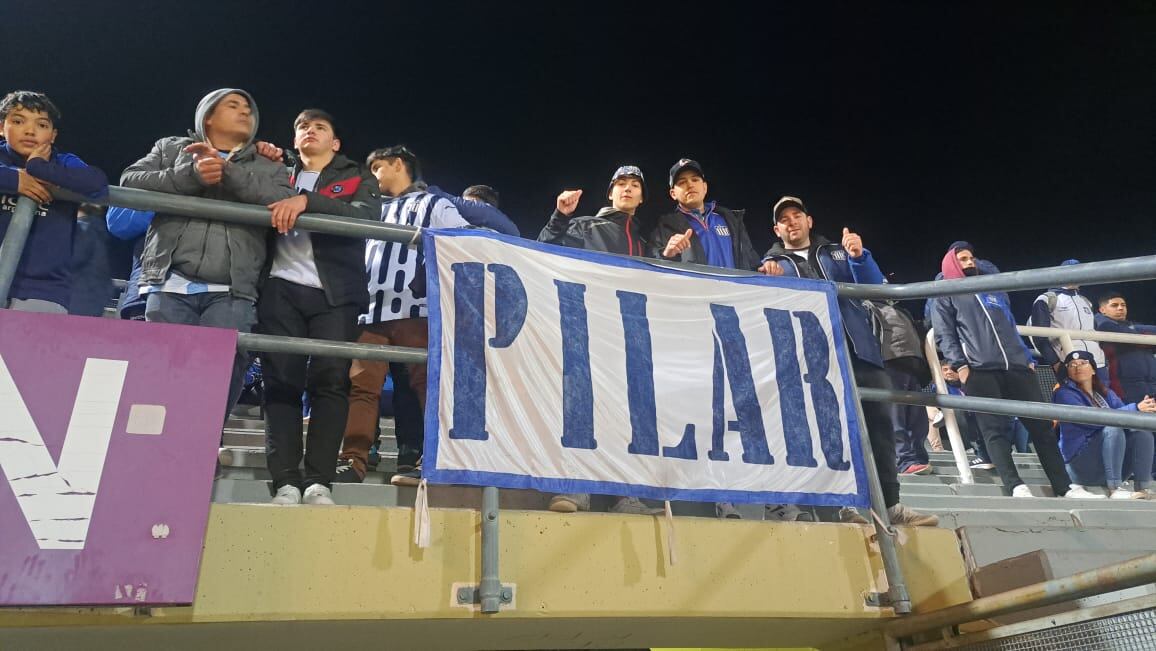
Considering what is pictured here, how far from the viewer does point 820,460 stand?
136 inches

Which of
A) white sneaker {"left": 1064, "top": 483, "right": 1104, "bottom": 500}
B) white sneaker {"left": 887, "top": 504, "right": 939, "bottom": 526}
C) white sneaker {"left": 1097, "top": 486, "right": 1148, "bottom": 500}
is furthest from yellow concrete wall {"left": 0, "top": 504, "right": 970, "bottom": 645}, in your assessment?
white sneaker {"left": 1097, "top": 486, "right": 1148, "bottom": 500}

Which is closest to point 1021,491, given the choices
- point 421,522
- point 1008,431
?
point 1008,431

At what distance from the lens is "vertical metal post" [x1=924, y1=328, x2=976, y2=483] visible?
6289 millimetres

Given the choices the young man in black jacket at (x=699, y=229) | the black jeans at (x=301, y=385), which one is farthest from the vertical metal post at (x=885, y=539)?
the black jeans at (x=301, y=385)

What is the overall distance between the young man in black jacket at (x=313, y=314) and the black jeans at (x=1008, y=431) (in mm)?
4342

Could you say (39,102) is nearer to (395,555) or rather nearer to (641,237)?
(395,555)

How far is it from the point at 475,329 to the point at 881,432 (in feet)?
6.97

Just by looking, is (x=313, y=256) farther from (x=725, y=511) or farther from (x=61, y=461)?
(x=725, y=511)

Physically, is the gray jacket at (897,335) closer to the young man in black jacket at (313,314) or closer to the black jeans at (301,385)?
the young man in black jacket at (313,314)

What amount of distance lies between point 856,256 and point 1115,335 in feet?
14.0

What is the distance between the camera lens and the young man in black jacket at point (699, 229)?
15.7ft

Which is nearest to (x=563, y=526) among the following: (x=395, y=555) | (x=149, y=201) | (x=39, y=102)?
(x=395, y=555)

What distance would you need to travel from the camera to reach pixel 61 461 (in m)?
2.45

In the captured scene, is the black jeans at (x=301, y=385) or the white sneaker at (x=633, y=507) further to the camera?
the white sneaker at (x=633, y=507)
